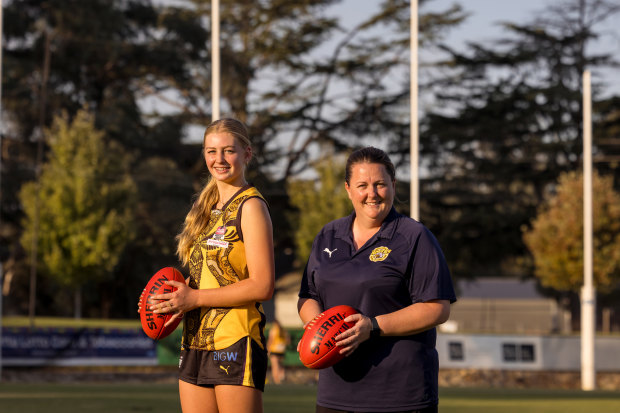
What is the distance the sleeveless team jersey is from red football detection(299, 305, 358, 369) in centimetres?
31

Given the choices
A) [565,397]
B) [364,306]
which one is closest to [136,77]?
[565,397]

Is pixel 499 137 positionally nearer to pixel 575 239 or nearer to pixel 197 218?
pixel 575 239

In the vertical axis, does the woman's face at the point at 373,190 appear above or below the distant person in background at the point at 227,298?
above

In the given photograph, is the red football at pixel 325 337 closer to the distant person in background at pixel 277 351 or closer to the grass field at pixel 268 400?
the grass field at pixel 268 400

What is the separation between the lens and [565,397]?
1747 cm

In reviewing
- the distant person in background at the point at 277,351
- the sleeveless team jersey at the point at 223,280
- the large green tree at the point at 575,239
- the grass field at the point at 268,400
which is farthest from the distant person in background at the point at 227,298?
the large green tree at the point at 575,239

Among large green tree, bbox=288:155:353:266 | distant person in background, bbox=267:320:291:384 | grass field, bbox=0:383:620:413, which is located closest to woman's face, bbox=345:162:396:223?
grass field, bbox=0:383:620:413

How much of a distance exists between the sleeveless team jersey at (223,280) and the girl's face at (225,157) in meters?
0.11

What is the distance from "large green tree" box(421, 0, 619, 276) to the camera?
4225 cm

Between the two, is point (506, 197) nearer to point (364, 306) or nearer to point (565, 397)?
→ point (565, 397)

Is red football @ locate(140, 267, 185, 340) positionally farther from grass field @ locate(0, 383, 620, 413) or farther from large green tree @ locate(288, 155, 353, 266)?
large green tree @ locate(288, 155, 353, 266)

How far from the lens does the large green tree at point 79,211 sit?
3531cm

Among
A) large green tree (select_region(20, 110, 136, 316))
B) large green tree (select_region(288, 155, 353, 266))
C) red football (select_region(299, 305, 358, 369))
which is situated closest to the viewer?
red football (select_region(299, 305, 358, 369))

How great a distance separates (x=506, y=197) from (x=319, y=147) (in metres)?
8.41
